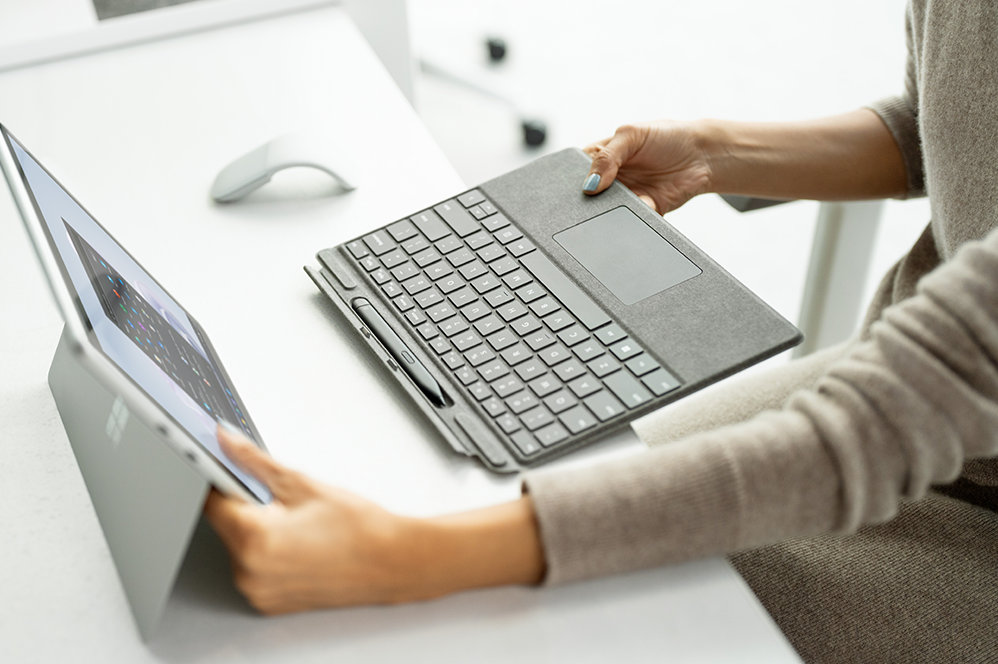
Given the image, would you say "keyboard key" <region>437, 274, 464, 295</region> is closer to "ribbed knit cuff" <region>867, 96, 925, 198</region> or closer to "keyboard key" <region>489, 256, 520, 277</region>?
"keyboard key" <region>489, 256, 520, 277</region>

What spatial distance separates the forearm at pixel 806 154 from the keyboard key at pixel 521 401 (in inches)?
16.2

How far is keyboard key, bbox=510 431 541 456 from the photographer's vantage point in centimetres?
57

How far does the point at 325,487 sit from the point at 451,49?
208cm

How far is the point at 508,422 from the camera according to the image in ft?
1.94

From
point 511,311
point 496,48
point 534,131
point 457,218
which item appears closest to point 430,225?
point 457,218

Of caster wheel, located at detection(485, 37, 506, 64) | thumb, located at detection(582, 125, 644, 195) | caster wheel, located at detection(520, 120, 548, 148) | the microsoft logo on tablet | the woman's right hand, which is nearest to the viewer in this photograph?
the microsoft logo on tablet

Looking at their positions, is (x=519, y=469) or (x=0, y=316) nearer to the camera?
(x=519, y=469)

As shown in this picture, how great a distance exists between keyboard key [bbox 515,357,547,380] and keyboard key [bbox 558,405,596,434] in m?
0.04

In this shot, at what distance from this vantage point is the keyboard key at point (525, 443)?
57cm

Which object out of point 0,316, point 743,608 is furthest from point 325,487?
point 0,316

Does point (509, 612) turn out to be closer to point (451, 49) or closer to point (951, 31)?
point (951, 31)

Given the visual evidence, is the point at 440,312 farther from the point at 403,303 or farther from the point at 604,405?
the point at 604,405

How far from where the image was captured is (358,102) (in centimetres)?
97

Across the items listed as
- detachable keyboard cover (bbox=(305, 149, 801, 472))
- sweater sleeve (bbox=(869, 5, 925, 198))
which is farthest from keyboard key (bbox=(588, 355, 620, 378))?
sweater sleeve (bbox=(869, 5, 925, 198))
